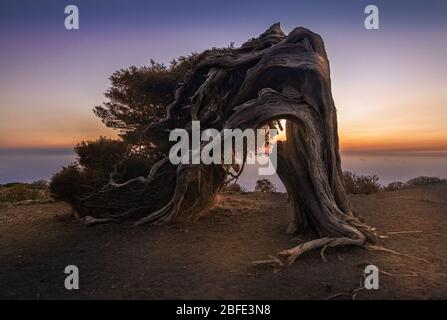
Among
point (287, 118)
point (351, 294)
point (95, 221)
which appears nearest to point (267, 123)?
point (287, 118)

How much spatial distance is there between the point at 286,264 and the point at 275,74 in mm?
4591

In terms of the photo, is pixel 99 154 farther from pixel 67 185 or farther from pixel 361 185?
pixel 361 185

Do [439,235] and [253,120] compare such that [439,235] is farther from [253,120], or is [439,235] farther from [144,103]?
[144,103]

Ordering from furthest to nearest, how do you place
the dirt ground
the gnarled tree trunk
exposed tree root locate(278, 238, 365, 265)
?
the gnarled tree trunk, exposed tree root locate(278, 238, 365, 265), the dirt ground

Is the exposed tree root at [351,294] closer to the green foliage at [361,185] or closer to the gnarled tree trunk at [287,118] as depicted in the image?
the gnarled tree trunk at [287,118]

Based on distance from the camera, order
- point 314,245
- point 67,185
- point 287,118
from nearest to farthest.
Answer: point 314,245, point 287,118, point 67,185

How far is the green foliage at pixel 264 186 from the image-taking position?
17.6 meters

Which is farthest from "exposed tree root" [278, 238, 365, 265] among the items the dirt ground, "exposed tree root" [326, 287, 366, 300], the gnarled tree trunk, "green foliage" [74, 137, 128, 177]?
"green foliage" [74, 137, 128, 177]

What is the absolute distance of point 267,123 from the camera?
10445 mm

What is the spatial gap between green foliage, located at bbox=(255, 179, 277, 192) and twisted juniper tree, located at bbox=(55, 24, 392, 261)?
19.4 feet

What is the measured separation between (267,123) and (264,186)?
25.4 feet

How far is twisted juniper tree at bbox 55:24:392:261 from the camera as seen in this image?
921cm

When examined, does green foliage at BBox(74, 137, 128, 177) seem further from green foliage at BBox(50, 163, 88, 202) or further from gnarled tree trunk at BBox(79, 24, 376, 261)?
gnarled tree trunk at BBox(79, 24, 376, 261)
